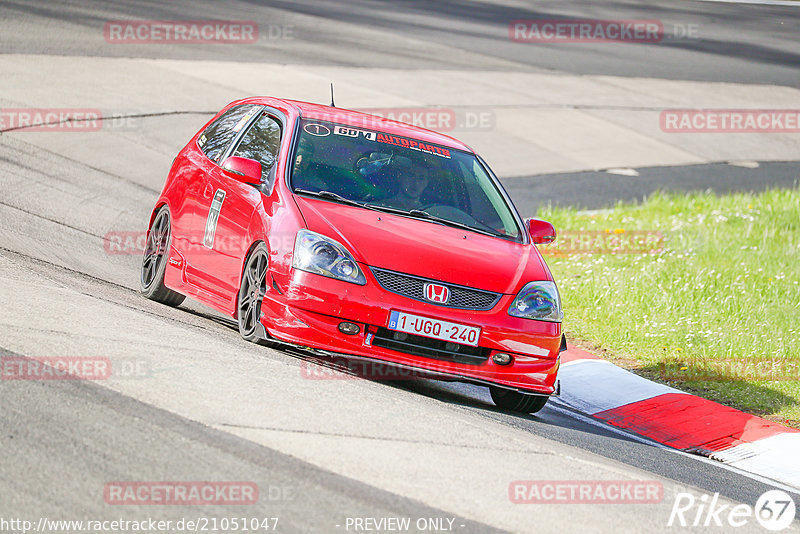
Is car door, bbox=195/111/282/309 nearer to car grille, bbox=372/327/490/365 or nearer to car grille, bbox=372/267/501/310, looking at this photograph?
car grille, bbox=372/267/501/310

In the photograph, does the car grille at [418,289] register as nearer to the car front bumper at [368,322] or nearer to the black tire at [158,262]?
the car front bumper at [368,322]

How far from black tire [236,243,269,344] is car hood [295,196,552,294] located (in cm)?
42

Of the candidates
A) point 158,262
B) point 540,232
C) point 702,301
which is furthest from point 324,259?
point 702,301

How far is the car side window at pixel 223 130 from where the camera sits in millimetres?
8875

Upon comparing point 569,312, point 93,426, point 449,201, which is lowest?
point 569,312

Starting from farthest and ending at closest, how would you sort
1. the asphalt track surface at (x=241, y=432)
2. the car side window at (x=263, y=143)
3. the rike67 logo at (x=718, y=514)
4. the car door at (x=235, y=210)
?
the car side window at (x=263, y=143) < the car door at (x=235, y=210) < the rike67 logo at (x=718, y=514) < the asphalt track surface at (x=241, y=432)

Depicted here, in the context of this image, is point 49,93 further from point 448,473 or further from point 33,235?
point 448,473

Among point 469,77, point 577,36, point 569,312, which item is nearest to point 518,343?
point 569,312

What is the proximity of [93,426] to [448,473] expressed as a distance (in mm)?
1585

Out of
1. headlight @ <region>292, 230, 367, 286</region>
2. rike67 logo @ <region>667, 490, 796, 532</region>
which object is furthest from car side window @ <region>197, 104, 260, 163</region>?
rike67 logo @ <region>667, 490, 796, 532</region>

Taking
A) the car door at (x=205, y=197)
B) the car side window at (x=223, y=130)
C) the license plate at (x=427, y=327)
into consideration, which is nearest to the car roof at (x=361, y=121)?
the car side window at (x=223, y=130)

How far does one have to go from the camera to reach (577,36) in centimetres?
3120

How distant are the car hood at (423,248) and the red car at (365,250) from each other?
0.04 feet

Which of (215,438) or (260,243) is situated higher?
(260,243)
